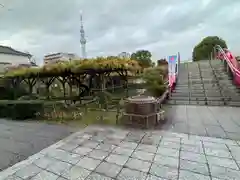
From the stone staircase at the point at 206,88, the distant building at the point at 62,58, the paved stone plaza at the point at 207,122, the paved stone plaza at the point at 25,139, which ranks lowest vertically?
Result: the paved stone plaza at the point at 25,139

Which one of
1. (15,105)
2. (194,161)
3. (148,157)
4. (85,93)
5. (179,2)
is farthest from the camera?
(85,93)

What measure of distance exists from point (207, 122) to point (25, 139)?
5.35 metres

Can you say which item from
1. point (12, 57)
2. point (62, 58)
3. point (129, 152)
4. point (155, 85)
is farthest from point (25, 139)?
point (12, 57)

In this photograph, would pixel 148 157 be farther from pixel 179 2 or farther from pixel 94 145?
pixel 179 2

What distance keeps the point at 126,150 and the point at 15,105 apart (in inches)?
236

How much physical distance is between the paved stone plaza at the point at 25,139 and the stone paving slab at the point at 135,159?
33cm

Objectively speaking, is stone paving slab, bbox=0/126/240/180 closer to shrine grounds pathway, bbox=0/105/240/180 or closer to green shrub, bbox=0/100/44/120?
shrine grounds pathway, bbox=0/105/240/180

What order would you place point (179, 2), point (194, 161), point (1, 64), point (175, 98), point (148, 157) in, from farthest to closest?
point (1, 64)
point (179, 2)
point (175, 98)
point (148, 157)
point (194, 161)

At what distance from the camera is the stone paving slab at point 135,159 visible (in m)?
2.70

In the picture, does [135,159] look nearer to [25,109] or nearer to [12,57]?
[25,109]

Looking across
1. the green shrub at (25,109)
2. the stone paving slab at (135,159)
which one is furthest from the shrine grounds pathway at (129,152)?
the green shrub at (25,109)

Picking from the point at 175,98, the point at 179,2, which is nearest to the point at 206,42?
the point at 179,2

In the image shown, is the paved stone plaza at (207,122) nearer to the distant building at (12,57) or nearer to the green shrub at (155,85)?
the green shrub at (155,85)

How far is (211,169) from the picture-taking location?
274cm
